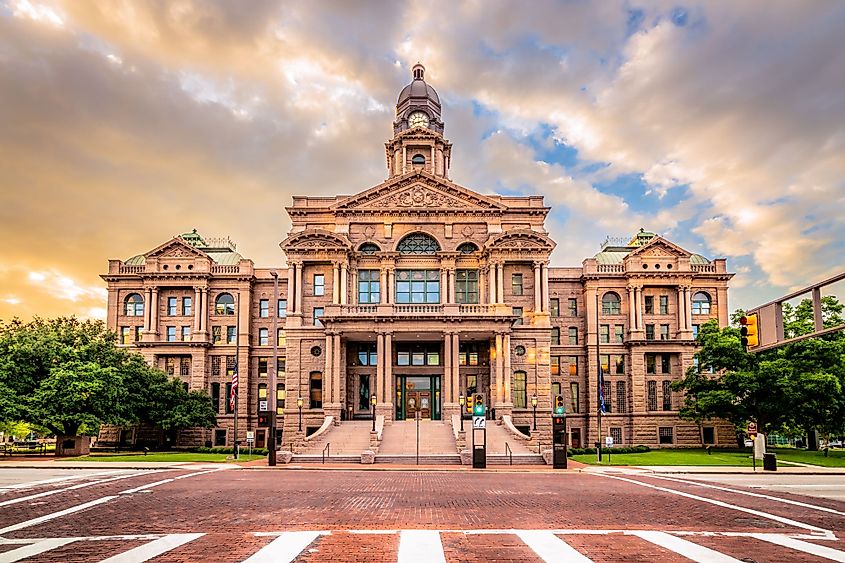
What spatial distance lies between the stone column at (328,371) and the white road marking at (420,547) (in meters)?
42.7

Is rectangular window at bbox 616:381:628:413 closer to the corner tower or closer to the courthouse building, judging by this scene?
the courthouse building

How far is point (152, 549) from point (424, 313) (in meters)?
43.6

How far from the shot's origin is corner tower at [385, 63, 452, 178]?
76.0 metres

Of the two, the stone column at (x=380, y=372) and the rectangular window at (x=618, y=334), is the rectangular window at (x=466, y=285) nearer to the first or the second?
the stone column at (x=380, y=372)

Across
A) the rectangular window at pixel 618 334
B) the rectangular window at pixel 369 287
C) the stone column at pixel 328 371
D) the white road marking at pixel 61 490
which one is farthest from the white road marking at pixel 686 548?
the rectangular window at pixel 618 334

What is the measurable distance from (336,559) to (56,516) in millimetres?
9505

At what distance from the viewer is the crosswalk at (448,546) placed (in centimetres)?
1232

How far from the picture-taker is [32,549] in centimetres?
1289

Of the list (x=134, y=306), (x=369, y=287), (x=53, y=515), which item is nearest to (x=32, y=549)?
(x=53, y=515)

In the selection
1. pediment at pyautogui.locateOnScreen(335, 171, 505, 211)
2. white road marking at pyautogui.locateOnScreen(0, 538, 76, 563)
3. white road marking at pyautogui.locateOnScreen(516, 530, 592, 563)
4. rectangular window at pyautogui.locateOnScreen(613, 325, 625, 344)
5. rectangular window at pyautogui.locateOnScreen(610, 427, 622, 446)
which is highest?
pediment at pyautogui.locateOnScreen(335, 171, 505, 211)

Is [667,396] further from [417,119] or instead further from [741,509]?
[741,509]

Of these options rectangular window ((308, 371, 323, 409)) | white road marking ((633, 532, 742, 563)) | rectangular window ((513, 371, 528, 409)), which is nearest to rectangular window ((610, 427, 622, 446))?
rectangular window ((513, 371, 528, 409))

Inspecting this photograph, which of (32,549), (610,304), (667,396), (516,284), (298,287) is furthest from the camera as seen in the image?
(610,304)

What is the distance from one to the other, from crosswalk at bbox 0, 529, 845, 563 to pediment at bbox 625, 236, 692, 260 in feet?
192
